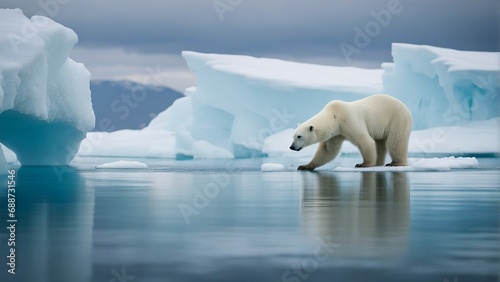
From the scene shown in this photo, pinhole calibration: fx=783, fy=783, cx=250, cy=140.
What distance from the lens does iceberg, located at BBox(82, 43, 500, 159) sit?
2202 centimetres

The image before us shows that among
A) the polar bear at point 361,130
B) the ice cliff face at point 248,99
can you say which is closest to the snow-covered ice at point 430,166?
the polar bear at point 361,130

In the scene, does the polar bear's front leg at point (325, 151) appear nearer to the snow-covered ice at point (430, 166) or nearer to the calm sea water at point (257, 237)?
the snow-covered ice at point (430, 166)

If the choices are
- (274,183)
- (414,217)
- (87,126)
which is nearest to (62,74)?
(87,126)

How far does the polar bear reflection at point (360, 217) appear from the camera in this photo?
3342mm

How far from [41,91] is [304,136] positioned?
4156 mm

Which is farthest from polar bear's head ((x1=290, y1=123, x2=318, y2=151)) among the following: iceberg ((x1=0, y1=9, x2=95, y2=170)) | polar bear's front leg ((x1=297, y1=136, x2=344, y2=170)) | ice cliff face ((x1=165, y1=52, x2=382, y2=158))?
ice cliff face ((x1=165, y1=52, x2=382, y2=158))

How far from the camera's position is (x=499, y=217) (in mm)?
4531

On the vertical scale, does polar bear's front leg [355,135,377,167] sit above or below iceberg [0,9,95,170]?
below

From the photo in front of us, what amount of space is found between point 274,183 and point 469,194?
7.72ft

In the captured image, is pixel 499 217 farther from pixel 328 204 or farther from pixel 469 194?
pixel 469 194

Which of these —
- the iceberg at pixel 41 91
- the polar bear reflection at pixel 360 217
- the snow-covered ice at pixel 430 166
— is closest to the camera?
the polar bear reflection at pixel 360 217

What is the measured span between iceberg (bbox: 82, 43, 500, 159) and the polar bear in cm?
1021

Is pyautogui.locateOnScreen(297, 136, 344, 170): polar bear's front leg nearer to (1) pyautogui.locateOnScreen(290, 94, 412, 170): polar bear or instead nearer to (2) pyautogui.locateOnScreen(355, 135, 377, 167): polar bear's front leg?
(1) pyautogui.locateOnScreen(290, 94, 412, 170): polar bear

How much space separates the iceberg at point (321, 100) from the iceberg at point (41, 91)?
9.53 meters
